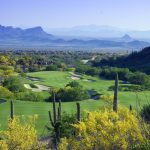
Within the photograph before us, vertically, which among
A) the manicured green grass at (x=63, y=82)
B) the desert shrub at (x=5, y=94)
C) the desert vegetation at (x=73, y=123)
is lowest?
the manicured green grass at (x=63, y=82)

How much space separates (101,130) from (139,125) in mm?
1754

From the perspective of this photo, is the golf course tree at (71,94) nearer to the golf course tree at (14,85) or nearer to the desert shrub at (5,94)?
the desert shrub at (5,94)

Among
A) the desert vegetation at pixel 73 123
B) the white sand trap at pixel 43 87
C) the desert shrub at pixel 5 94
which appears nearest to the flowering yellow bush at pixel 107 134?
the desert vegetation at pixel 73 123

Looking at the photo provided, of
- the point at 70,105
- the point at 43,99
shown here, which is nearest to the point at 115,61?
the point at 43,99

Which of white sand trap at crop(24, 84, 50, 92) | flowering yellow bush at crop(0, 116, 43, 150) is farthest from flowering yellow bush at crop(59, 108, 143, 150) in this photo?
white sand trap at crop(24, 84, 50, 92)

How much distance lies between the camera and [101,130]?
17125 millimetres

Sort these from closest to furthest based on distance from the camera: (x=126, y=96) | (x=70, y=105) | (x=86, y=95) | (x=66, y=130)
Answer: (x=66, y=130) → (x=70, y=105) → (x=126, y=96) → (x=86, y=95)

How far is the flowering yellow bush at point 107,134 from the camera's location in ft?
55.1

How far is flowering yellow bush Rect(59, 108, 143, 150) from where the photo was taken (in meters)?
16.8

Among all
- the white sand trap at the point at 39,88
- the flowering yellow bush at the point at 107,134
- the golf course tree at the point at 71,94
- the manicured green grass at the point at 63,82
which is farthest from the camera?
the manicured green grass at the point at 63,82

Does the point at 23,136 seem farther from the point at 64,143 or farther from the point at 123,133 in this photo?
the point at 123,133

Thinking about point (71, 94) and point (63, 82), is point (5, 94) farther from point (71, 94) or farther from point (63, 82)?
point (63, 82)

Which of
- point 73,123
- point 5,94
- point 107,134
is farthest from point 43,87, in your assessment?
point 107,134

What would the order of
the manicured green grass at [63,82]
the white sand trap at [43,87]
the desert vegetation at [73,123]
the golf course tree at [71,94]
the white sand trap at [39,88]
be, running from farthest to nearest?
the manicured green grass at [63,82], the white sand trap at [43,87], the white sand trap at [39,88], the golf course tree at [71,94], the desert vegetation at [73,123]
